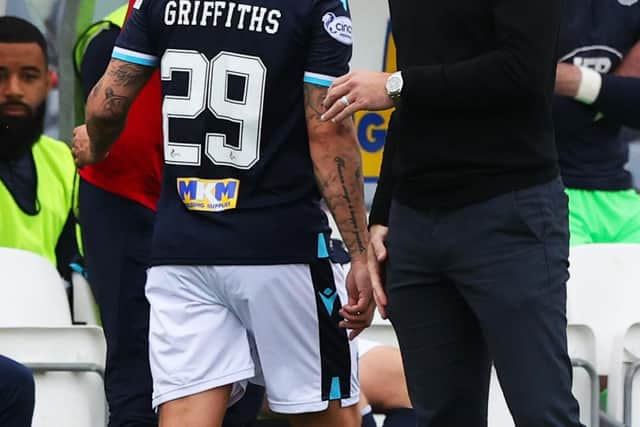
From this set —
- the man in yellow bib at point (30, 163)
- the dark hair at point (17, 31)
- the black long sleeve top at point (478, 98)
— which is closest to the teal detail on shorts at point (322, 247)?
the black long sleeve top at point (478, 98)

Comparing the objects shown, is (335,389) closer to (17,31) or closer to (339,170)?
(339,170)

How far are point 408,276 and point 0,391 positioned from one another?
134 cm

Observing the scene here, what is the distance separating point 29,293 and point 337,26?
1700 mm

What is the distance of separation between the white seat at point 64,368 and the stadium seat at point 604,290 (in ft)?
5.12

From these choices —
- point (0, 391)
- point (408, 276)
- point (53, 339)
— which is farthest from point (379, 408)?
point (408, 276)

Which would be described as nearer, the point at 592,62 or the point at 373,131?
the point at 592,62

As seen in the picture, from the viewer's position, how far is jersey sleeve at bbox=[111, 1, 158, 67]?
330cm

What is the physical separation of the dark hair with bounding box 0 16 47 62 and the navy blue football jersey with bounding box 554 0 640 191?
6.46 ft

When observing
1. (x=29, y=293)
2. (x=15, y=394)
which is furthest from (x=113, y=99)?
(x=29, y=293)

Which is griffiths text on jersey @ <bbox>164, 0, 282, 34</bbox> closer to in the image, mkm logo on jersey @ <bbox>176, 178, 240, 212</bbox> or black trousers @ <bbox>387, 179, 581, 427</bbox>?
mkm logo on jersey @ <bbox>176, 178, 240, 212</bbox>

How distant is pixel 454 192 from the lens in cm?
270

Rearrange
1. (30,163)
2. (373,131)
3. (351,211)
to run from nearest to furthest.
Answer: (351,211), (30,163), (373,131)

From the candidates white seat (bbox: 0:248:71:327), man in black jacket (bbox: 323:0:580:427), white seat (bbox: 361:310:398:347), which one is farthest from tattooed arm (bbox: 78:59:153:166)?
white seat (bbox: 361:310:398:347)

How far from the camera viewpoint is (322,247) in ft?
11.0
